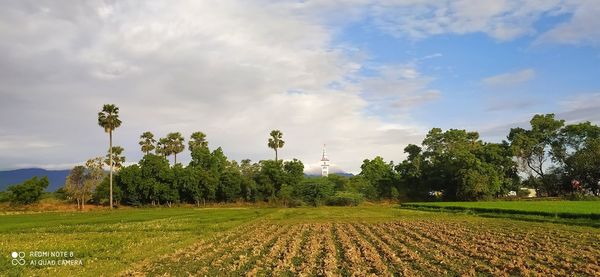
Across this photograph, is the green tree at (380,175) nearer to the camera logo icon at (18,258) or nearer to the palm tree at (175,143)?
the palm tree at (175,143)

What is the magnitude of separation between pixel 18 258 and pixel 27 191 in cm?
7577

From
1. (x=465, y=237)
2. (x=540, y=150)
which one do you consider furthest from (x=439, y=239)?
(x=540, y=150)

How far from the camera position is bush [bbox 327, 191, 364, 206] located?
95.0m

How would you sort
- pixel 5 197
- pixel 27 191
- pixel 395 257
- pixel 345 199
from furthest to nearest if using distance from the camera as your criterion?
1. pixel 345 199
2. pixel 5 197
3. pixel 27 191
4. pixel 395 257

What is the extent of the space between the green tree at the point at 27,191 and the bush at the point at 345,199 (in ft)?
188

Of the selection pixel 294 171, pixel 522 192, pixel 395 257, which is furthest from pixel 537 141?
pixel 395 257

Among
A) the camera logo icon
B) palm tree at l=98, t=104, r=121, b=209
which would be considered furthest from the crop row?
palm tree at l=98, t=104, r=121, b=209

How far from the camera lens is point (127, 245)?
25188 millimetres

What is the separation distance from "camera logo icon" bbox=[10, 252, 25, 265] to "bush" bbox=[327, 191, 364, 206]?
7689cm

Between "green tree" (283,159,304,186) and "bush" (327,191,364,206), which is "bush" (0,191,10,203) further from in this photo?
"bush" (327,191,364,206)

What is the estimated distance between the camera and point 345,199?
95.2 meters

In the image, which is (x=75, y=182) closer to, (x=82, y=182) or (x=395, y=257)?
(x=82, y=182)

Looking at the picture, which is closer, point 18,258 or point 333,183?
point 18,258

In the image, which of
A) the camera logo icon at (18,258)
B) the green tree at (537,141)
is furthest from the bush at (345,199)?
the camera logo icon at (18,258)
